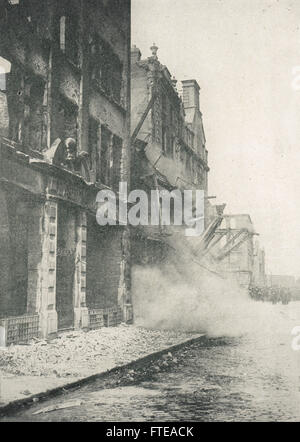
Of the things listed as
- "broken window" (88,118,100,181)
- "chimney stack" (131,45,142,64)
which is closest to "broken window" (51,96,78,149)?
"broken window" (88,118,100,181)

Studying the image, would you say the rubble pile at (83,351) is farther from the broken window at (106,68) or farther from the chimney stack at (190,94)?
the chimney stack at (190,94)

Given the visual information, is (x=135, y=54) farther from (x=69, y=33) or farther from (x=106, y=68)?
(x=69, y=33)

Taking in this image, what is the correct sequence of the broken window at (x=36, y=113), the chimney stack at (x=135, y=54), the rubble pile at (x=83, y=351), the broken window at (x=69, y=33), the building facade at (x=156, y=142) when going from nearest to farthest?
the rubble pile at (x=83, y=351) → the broken window at (x=36, y=113) → the broken window at (x=69, y=33) → the building facade at (x=156, y=142) → the chimney stack at (x=135, y=54)

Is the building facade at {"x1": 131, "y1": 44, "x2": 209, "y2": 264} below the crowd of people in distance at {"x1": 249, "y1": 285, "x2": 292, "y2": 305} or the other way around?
the other way around

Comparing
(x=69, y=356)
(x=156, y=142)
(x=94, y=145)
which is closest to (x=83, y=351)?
(x=69, y=356)

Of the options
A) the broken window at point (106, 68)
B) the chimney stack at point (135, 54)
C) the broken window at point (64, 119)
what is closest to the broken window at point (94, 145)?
the broken window at point (64, 119)

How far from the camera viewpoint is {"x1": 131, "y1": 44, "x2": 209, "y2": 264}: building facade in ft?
69.1

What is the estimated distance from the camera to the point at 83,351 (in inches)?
406

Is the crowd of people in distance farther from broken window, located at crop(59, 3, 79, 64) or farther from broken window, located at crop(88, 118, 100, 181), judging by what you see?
broken window, located at crop(59, 3, 79, 64)

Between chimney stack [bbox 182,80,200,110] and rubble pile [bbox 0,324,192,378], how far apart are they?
2313 centimetres

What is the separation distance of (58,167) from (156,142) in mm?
12484

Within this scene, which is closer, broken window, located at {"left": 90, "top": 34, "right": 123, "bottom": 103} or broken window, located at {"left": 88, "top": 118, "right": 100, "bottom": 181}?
broken window, located at {"left": 88, "top": 118, "right": 100, "bottom": 181}

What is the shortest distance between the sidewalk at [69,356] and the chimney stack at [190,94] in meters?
23.1

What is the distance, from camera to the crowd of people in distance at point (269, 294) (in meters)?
35.4
